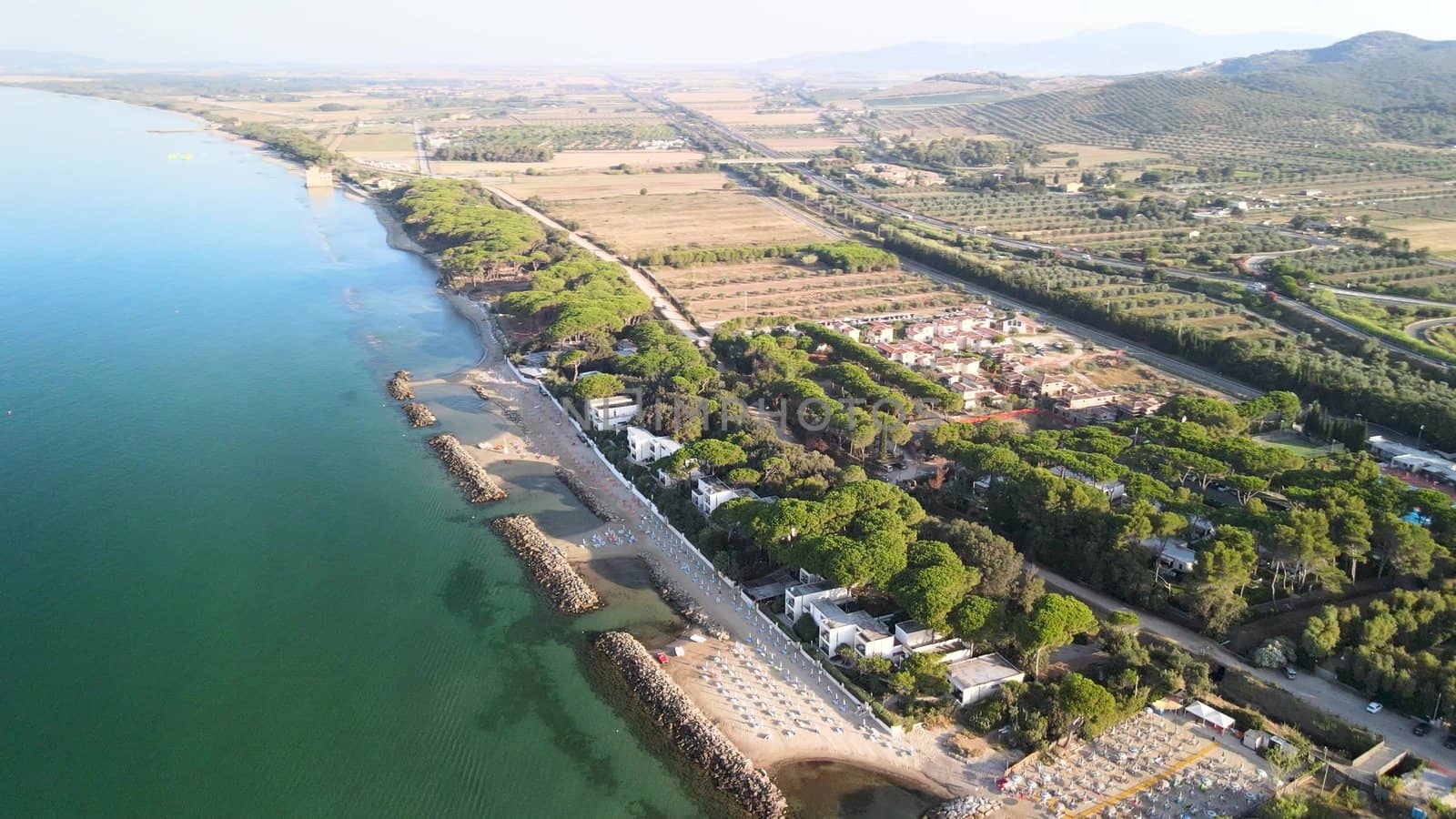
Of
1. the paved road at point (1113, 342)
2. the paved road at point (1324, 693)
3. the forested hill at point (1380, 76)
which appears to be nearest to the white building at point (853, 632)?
the paved road at point (1324, 693)

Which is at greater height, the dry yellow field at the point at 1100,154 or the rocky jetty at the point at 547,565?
the dry yellow field at the point at 1100,154

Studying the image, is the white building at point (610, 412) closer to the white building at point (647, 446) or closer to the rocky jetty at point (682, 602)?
the white building at point (647, 446)

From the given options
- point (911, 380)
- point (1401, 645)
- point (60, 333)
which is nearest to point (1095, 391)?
point (911, 380)

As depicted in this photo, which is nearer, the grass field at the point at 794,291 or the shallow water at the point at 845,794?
the shallow water at the point at 845,794

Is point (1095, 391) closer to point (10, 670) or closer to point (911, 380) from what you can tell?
point (911, 380)

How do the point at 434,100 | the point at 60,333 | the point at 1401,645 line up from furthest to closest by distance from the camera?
the point at 434,100 → the point at 60,333 → the point at 1401,645

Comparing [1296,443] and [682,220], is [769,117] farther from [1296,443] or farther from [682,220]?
[1296,443]
